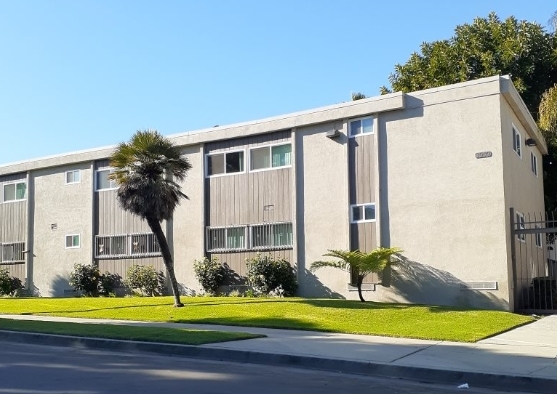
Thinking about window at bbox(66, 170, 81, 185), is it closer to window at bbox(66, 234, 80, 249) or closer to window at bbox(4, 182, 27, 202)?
window at bbox(66, 234, 80, 249)

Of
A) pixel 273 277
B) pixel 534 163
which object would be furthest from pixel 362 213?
pixel 534 163

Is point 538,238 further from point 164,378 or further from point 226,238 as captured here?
point 164,378

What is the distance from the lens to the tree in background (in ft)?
105

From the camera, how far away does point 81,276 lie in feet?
95.8

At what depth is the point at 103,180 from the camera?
99.1 feet

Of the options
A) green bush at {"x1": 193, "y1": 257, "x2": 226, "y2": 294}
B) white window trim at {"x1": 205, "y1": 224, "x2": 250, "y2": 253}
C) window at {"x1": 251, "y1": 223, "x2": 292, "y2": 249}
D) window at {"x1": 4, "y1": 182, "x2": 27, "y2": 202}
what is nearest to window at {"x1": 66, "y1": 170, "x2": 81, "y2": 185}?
window at {"x1": 4, "y1": 182, "x2": 27, "y2": 202}

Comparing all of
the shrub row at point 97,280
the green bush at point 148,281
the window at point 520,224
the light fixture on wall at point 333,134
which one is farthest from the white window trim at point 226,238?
the window at point 520,224

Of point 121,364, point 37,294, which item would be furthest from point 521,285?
point 37,294

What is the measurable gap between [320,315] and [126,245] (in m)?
13.1

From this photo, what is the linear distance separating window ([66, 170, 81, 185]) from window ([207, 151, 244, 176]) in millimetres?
7133

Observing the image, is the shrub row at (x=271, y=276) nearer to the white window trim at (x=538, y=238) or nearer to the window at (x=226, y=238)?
the window at (x=226, y=238)

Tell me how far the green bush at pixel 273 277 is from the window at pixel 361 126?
16.4 feet

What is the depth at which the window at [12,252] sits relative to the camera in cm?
3276

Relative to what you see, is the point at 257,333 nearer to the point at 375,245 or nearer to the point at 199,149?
the point at 375,245
